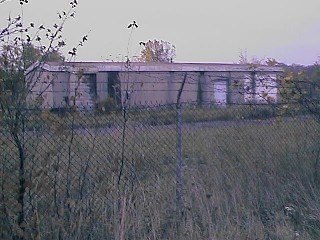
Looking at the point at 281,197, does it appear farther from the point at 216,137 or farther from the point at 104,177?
the point at 104,177

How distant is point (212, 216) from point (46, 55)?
2.42 m

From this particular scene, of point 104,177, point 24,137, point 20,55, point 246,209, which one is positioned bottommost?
point 246,209

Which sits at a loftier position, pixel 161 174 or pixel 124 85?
pixel 124 85

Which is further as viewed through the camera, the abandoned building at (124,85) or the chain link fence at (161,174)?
the abandoned building at (124,85)

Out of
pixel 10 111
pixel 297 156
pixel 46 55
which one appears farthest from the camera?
pixel 297 156

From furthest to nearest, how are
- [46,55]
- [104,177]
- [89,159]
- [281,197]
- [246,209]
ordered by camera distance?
[281,197], [246,209], [104,177], [89,159], [46,55]

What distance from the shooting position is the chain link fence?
5168mm

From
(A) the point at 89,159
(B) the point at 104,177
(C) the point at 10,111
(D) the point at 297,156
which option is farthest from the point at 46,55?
(D) the point at 297,156

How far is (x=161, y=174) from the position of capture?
→ 23.3 ft

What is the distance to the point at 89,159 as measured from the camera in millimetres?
5742

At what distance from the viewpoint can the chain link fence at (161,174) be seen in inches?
203

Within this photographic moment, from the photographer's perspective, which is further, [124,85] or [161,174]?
[124,85]

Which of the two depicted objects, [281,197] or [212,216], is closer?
[212,216]

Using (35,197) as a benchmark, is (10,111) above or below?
above
